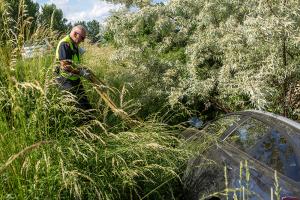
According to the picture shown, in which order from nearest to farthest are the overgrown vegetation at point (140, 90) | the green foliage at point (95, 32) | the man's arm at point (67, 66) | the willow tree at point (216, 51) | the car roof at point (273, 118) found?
the overgrown vegetation at point (140, 90) < the car roof at point (273, 118) < the man's arm at point (67, 66) < the willow tree at point (216, 51) < the green foliage at point (95, 32)

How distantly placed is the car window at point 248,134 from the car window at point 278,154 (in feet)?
0.46

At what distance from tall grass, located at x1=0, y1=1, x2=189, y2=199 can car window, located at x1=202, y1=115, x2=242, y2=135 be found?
2.16 ft

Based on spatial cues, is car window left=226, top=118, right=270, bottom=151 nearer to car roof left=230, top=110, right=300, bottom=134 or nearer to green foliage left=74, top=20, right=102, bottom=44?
car roof left=230, top=110, right=300, bottom=134

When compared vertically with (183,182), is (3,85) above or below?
above

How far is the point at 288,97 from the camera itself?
21.1 ft

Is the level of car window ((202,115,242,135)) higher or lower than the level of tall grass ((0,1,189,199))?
lower

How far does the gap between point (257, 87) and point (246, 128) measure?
3.77ft

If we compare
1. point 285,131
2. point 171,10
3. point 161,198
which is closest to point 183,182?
point 161,198

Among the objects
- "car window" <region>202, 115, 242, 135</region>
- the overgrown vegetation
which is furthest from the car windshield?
the overgrown vegetation

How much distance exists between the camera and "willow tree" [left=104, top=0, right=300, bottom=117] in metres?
5.95

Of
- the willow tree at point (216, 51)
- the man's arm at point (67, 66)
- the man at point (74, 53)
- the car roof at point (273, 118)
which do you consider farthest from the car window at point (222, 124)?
the man's arm at point (67, 66)

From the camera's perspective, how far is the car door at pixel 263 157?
3.36 metres

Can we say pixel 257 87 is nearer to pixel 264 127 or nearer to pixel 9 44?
pixel 264 127

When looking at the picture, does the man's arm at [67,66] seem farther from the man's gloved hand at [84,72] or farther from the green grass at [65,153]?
the green grass at [65,153]
